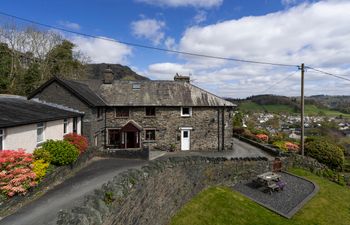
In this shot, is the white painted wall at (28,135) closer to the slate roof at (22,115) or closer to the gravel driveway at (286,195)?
the slate roof at (22,115)

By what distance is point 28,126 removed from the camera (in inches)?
564

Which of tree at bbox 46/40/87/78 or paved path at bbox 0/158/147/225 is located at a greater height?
tree at bbox 46/40/87/78

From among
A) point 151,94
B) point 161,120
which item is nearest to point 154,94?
point 151,94

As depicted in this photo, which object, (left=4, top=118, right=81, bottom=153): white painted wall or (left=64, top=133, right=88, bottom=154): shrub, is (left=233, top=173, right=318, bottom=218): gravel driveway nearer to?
(left=64, top=133, right=88, bottom=154): shrub

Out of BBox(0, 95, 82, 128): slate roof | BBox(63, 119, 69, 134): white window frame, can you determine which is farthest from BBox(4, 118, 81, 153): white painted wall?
BBox(63, 119, 69, 134): white window frame

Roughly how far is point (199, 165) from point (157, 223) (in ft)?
19.0

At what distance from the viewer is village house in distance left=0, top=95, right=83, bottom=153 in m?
12.5

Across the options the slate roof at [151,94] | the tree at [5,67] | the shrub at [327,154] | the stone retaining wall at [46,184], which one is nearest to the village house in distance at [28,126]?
the stone retaining wall at [46,184]

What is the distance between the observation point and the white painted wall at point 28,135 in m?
12.7

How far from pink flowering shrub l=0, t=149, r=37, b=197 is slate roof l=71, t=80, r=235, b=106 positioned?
45.2 ft

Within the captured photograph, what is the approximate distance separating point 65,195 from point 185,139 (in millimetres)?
15427

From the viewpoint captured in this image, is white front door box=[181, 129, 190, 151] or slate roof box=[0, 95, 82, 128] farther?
white front door box=[181, 129, 190, 151]

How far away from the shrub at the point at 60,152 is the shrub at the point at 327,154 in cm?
2180

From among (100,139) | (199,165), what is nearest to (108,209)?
(199,165)
